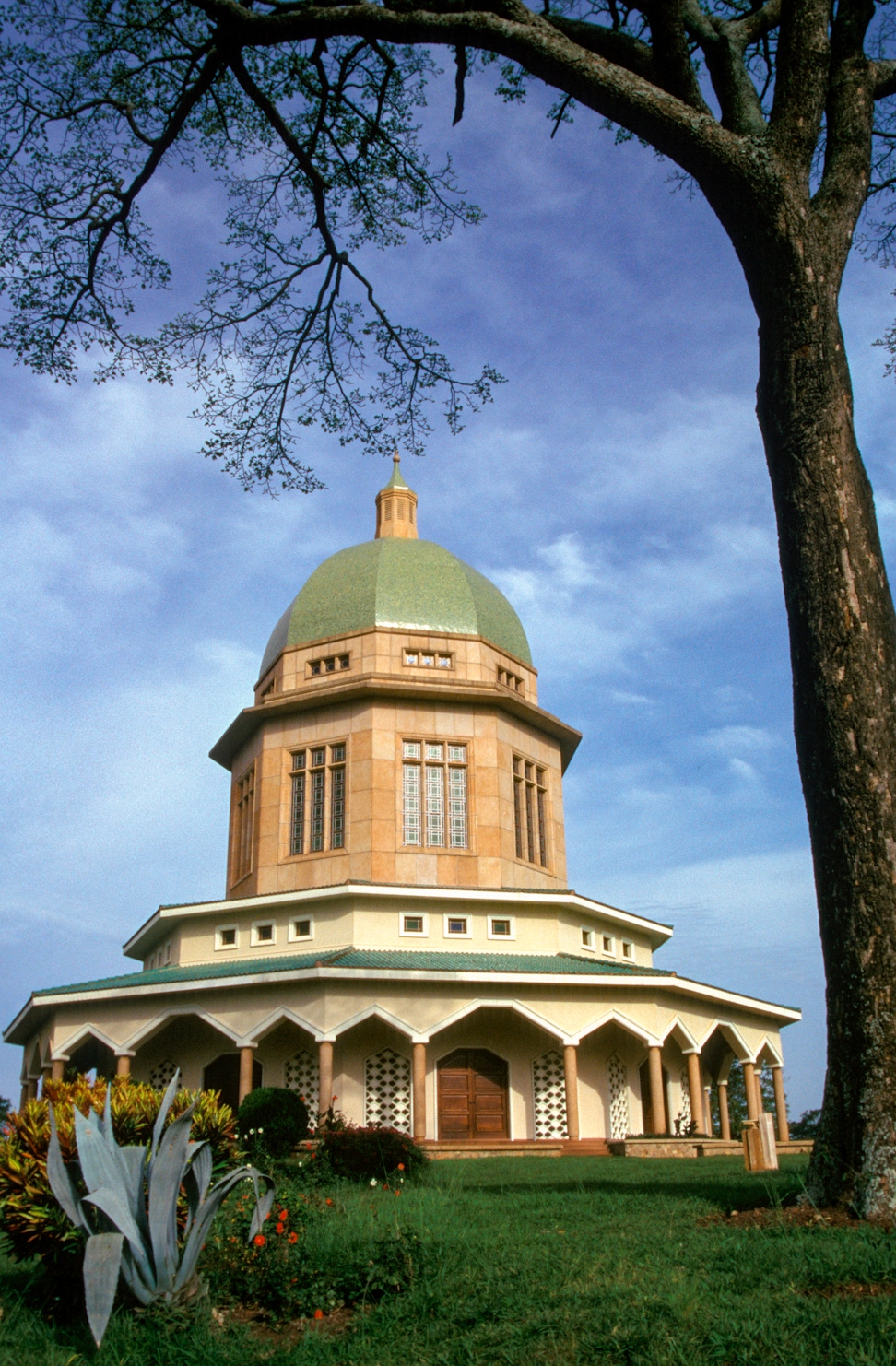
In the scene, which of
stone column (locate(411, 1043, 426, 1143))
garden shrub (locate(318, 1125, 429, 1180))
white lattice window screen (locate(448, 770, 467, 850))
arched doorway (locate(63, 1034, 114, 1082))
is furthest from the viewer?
arched doorway (locate(63, 1034, 114, 1082))

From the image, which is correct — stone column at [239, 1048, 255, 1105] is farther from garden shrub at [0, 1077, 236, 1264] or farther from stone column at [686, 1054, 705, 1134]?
garden shrub at [0, 1077, 236, 1264]

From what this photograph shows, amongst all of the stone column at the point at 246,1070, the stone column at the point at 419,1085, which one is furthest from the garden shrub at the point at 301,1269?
the stone column at the point at 246,1070

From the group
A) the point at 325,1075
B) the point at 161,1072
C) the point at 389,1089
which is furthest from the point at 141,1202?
the point at 161,1072

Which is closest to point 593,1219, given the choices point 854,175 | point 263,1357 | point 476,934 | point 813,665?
point 263,1357

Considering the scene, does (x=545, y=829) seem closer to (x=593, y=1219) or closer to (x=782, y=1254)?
(x=593, y=1219)

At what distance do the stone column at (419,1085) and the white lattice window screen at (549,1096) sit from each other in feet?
11.2

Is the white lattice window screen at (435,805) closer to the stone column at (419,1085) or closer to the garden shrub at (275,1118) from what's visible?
the stone column at (419,1085)

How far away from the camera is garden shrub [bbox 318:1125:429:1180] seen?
1549cm

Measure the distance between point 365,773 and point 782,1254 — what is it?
23.6 meters

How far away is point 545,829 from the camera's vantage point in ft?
107

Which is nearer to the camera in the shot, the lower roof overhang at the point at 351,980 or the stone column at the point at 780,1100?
the lower roof overhang at the point at 351,980

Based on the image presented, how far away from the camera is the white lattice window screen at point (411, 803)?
2955 cm

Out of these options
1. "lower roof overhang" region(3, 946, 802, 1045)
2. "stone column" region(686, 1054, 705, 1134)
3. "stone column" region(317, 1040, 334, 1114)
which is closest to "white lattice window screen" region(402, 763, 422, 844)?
"lower roof overhang" region(3, 946, 802, 1045)

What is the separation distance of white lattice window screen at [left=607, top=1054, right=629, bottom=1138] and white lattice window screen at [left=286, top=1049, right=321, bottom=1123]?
22.6 ft
